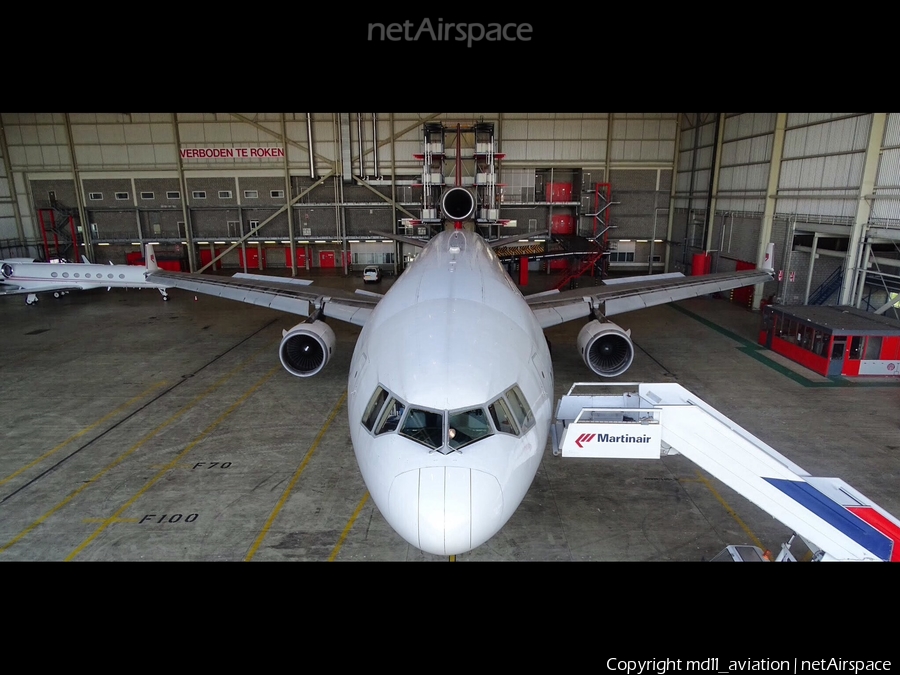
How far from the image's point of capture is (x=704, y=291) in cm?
2127

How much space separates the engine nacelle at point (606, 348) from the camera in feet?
57.4

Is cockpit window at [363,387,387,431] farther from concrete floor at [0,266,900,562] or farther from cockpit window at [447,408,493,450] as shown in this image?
cockpit window at [447,408,493,450]

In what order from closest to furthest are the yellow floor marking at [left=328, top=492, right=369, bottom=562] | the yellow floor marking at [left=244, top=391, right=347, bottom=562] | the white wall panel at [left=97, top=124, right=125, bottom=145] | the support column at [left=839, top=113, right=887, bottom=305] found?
the yellow floor marking at [left=328, top=492, right=369, bottom=562]
the yellow floor marking at [left=244, top=391, right=347, bottom=562]
the support column at [left=839, top=113, right=887, bottom=305]
the white wall panel at [left=97, top=124, right=125, bottom=145]

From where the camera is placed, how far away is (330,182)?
43562 millimetres

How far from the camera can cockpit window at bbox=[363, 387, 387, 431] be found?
8125 mm

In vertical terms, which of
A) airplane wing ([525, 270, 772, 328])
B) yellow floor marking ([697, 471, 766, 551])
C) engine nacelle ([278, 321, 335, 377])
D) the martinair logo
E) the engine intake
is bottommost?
yellow floor marking ([697, 471, 766, 551])

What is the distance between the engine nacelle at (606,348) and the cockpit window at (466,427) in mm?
10797

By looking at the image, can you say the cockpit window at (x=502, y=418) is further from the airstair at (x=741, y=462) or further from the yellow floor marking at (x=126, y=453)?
the yellow floor marking at (x=126, y=453)

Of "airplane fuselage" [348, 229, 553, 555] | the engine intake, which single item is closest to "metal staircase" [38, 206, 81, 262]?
the engine intake

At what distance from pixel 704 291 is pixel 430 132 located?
26.6 metres

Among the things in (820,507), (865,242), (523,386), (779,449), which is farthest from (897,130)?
(523,386)

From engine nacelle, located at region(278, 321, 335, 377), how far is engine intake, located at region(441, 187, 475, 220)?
28.9 ft
